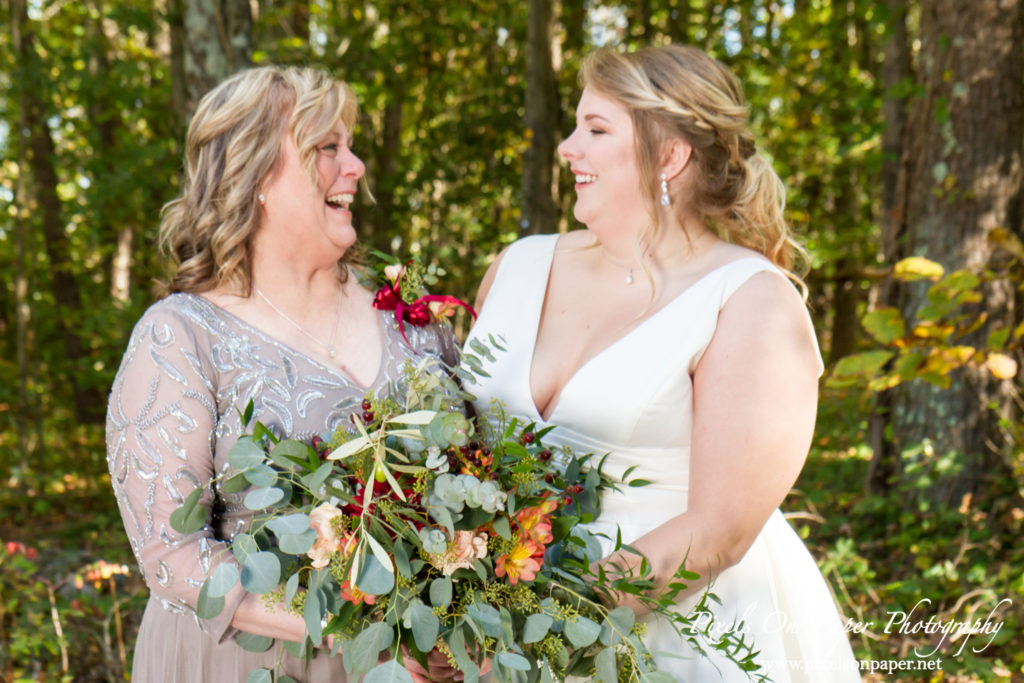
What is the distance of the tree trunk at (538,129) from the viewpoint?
639 cm

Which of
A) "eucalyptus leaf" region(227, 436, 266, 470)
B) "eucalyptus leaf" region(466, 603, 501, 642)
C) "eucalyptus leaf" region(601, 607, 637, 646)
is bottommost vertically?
"eucalyptus leaf" region(601, 607, 637, 646)

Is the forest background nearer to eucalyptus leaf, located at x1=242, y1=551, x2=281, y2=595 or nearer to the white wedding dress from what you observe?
the white wedding dress

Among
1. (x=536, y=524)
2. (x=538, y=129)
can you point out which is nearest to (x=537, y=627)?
(x=536, y=524)

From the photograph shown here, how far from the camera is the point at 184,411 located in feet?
6.48

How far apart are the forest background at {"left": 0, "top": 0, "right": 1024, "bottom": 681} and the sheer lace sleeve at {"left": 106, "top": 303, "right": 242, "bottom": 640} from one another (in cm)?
92

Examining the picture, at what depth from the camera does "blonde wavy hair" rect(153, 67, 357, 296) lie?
2252mm

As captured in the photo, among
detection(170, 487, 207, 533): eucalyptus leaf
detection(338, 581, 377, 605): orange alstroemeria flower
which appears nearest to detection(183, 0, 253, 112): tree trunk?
detection(170, 487, 207, 533): eucalyptus leaf

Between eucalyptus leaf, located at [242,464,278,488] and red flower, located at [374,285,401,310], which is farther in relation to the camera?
red flower, located at [374,285,401,310]

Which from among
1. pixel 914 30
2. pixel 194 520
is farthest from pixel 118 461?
pixel 914 30

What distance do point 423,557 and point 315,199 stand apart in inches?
44.1

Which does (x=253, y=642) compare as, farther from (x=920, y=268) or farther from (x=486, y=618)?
(x=920, y=268)

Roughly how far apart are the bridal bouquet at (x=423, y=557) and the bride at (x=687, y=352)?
346 millimetres

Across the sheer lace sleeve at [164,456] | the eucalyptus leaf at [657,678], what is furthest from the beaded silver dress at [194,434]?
the eucalyptus leaf at [657,678]

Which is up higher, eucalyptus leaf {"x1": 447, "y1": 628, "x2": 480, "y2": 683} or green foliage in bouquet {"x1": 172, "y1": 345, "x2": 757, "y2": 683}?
green foliage in bouquet {"x1": 172, "y1": 345, "x2": 757, "y2": 683}
